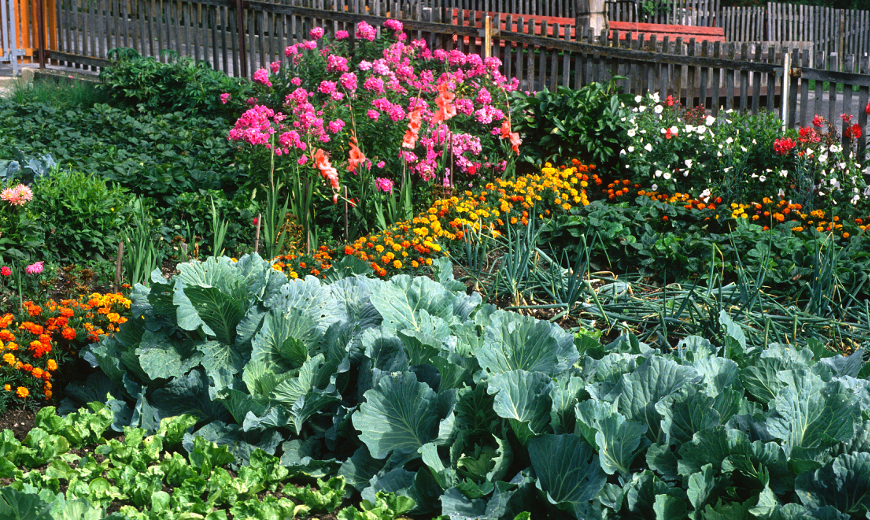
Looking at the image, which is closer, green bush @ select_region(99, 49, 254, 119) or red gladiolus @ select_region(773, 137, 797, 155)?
red gladiolus @ select_region(773, 137, 797, 155)

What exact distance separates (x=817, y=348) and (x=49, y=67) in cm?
1206

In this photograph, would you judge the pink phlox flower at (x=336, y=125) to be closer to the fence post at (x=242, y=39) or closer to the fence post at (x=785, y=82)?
the fence post at (x=785, y=82)

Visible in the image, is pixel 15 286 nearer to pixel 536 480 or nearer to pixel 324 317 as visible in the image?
pixel 324 317

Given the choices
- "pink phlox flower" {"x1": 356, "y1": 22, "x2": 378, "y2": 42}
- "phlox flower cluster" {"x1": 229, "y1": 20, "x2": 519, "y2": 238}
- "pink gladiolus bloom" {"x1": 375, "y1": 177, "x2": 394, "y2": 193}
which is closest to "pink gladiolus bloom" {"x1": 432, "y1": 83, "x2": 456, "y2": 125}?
"phlox flower cluster" {"x1": 229, "y1": 20, "x2": 519, "y2": 238}

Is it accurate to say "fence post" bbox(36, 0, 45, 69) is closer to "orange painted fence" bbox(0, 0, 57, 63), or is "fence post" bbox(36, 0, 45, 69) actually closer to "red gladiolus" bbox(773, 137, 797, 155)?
"orange painted fence" bbox(0, 0, 57, 63)

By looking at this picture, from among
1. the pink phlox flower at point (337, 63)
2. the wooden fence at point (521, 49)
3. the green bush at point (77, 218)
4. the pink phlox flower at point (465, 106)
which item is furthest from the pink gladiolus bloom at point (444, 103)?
the wooden fence at point (521, 49)

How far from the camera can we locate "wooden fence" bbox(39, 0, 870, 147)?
701 cm

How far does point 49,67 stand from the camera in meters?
11.8

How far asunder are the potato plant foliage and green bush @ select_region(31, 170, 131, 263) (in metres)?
1.83

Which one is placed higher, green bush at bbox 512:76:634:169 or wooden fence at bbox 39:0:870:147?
wooden fence at bbox 39:0:870:147

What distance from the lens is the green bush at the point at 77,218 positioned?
4648 mm

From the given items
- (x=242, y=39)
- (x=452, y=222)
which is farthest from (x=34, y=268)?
(x=242, y=39)

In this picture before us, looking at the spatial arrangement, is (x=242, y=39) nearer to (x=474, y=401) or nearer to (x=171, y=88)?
(x=171, y=88)

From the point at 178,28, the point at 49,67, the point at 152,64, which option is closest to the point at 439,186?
the point at 152,64
